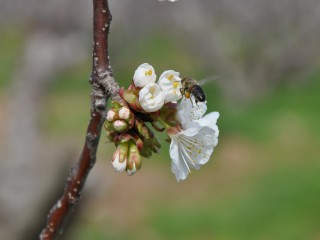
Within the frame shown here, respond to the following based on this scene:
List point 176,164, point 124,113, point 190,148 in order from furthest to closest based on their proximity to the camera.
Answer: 1. point 190,148
2. point 176,164
3. point 124,113

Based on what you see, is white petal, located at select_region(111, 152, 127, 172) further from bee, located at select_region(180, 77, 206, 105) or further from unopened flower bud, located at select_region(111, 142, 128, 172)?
bee, located at select_region(180, 77, 206, 105)

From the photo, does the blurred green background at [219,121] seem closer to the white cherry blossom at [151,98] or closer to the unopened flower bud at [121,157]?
the unopened flower bud at [121,157]

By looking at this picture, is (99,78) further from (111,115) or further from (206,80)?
(206,80)

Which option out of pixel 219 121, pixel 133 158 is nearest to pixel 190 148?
pixel 133 158

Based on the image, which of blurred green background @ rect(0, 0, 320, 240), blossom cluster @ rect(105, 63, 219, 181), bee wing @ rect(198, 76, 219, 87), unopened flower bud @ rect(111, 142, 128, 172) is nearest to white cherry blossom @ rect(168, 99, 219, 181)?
blossom cluster @ rect(105, 63, 219, 181)

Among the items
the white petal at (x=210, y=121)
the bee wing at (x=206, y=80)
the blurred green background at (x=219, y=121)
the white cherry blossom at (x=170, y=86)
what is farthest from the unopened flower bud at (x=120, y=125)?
the blurred green background at (x=219, y=121)

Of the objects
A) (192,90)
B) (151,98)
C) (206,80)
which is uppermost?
(206,80)
